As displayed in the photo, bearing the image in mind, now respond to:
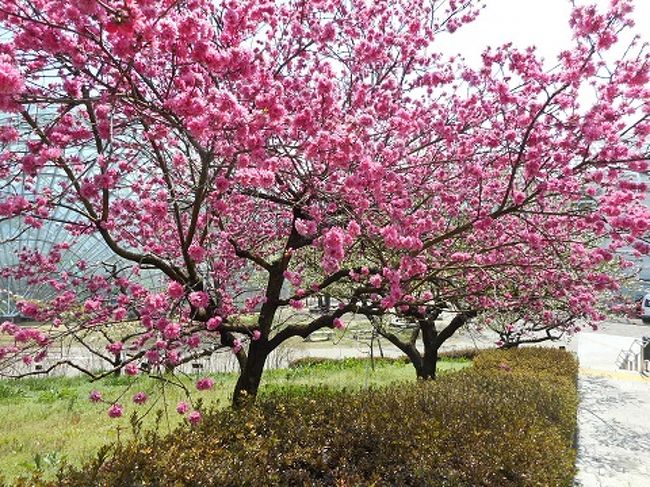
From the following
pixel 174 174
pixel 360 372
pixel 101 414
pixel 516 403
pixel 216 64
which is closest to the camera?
pixel 216 64

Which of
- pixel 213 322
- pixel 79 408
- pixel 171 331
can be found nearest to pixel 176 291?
pixel 171 331

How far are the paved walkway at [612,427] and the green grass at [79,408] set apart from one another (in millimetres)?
3773

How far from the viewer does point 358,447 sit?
3.79 meters

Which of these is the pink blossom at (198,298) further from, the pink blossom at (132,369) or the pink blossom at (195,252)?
the pink blossom at (132,369)

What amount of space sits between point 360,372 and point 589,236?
726 cm

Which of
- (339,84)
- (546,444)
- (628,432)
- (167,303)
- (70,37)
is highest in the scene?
(339,84)

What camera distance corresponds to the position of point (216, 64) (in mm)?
2934

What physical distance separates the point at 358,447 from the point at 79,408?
6.27 meters

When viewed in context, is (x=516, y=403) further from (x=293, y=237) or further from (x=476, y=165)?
(x=293, y=237)

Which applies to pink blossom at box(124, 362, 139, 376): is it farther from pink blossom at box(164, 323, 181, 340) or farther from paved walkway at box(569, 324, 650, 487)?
paved walkway at box(569, 324, 650, 487)

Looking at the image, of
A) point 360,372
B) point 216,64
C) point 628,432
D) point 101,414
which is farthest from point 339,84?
point 360,372

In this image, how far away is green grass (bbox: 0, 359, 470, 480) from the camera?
541 cm

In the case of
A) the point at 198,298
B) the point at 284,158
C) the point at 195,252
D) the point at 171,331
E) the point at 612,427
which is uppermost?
the point at 284,158

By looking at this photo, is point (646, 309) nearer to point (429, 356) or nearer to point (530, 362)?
point (530, 362)
